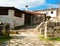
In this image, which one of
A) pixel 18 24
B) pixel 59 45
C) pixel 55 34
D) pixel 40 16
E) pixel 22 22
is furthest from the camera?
pixel 40 16

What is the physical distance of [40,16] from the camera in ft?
135

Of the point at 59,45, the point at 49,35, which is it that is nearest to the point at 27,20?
the point at 49,35

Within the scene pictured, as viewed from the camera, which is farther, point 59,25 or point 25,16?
point 25,16

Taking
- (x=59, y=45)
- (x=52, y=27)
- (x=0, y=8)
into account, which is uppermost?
(x=0, y=8)

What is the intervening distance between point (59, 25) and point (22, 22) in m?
22.6

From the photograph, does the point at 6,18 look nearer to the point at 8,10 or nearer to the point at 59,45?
the point at 8,10

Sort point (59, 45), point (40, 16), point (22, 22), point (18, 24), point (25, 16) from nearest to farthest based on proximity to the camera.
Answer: point (59, 45), point (18, 24), point (22, 22), point (25, 16), point (40, 16)

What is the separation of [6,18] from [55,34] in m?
19.3

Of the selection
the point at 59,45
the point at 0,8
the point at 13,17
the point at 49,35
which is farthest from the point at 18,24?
the point at 59,45

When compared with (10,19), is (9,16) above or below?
above

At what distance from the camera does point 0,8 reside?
30.2 metres

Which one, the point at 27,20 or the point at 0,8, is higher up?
the point at 0,8

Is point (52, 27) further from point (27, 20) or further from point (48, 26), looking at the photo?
point (27, 20)

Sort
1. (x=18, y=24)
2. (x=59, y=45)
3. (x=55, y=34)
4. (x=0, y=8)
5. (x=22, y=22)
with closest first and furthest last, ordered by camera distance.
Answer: (x=59, y=45)
(x=55, y=34)
(x=0, y=8)
(x=18, y=24)
(x=22, y=22)
